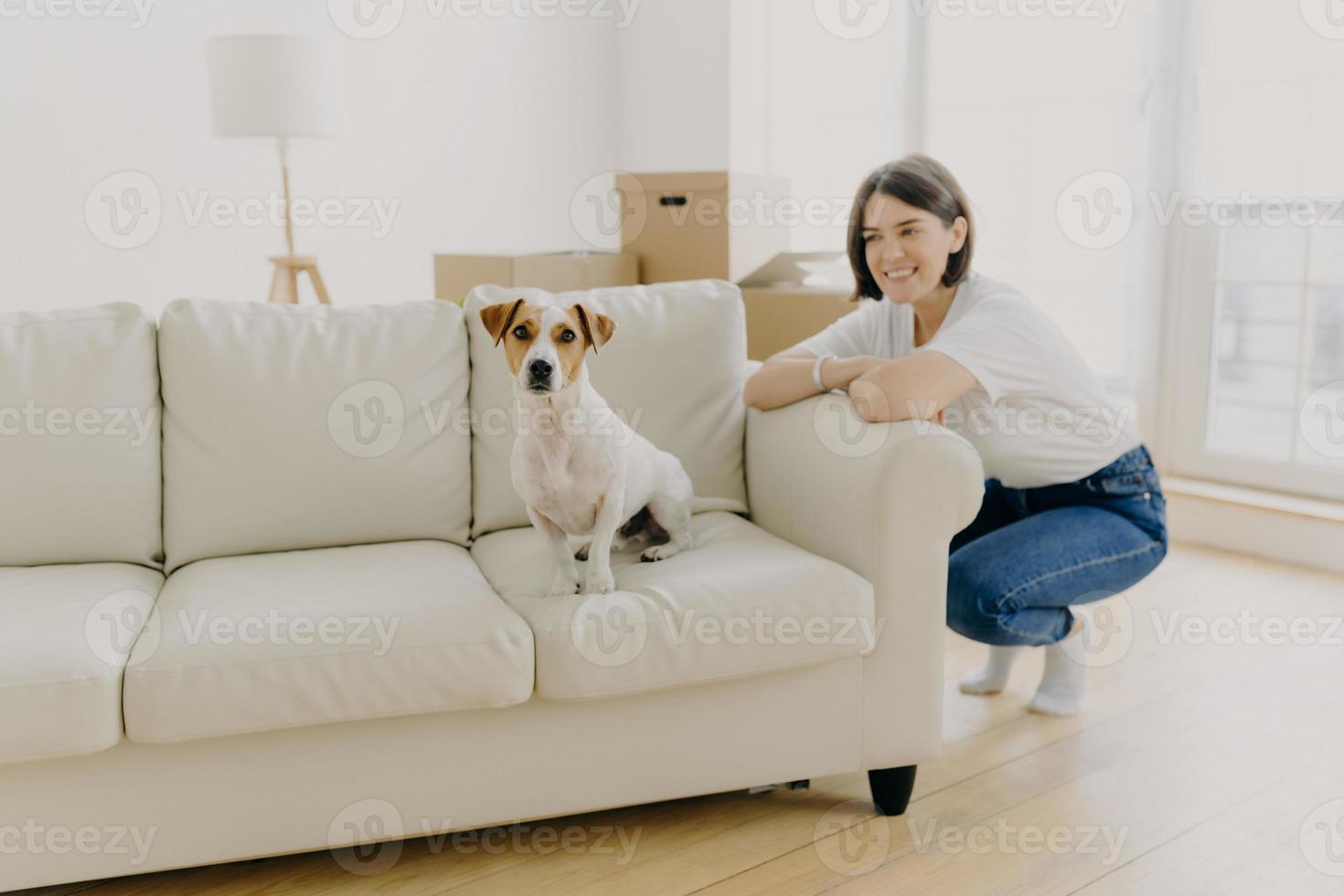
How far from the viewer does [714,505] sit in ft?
7.82

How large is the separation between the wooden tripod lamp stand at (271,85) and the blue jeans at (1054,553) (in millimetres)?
2690

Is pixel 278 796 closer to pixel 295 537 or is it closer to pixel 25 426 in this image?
pixel 295 537

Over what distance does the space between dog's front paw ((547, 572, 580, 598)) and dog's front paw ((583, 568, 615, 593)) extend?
25mm

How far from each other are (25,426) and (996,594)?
5.97 feet

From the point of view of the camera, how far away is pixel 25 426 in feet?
6.96

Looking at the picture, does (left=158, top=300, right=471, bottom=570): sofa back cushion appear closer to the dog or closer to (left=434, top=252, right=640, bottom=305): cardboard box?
the dog

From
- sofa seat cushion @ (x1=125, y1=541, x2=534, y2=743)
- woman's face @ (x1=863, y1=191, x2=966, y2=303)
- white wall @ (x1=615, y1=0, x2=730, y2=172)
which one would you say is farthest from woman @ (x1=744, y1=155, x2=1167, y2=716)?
white wall @ (x1=615, y1=0, x2=730, y2=172)

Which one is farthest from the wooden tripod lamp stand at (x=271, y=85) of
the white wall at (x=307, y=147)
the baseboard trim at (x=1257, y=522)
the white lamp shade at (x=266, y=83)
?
the baseboard trim at (x=1257, y=522)

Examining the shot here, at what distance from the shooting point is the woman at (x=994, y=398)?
2.16 meters

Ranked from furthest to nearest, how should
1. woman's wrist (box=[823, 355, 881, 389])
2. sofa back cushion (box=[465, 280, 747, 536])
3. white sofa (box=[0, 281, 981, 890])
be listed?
sofa back cushion (box=[465, 280, 747, 536]) < woman's wrist (box=[823, 355, 881, 389]) < white sofa (box=[0, 281, 981, 890])

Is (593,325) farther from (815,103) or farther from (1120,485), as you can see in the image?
(815,103)

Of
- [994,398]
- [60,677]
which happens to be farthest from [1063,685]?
[60,677]

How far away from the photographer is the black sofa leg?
→ 2.04 metres

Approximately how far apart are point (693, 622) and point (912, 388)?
0.58 meters
